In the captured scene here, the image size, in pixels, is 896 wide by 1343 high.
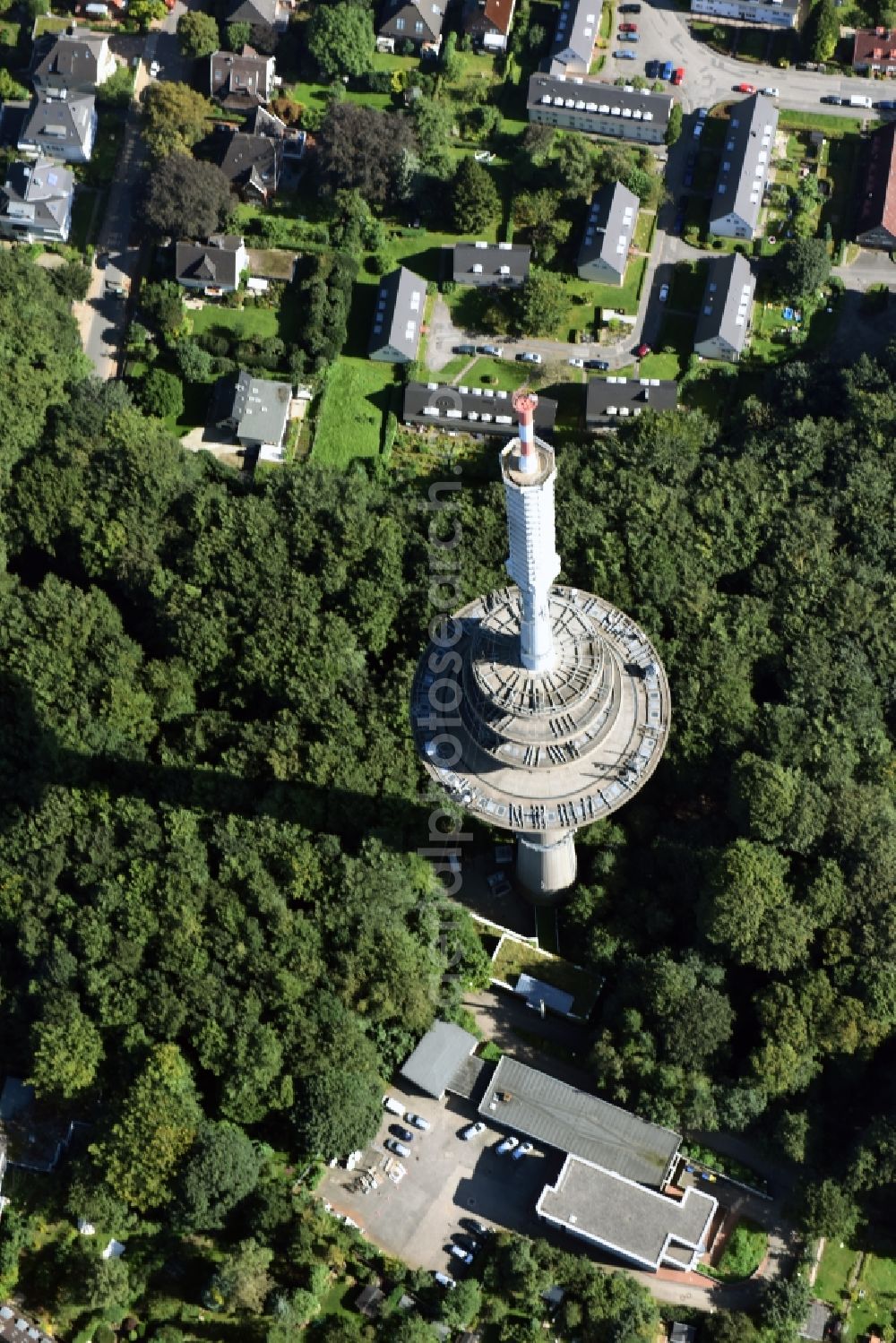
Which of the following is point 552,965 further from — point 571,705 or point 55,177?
point 55,177

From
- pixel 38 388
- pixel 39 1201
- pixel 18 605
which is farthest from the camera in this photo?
pixel 38 388

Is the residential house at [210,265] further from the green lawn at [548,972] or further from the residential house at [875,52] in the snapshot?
the green lawn at [548,972]

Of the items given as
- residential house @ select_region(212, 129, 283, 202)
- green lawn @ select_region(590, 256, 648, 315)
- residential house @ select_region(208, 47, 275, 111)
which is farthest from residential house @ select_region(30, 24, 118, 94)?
green lawn @ select_region(590, 256, 648, 315)

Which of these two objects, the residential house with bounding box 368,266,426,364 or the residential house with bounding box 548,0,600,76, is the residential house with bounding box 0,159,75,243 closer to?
the residential house with bounding box 368,266,426,364

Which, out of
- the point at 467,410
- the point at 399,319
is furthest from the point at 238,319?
the point at 467,410

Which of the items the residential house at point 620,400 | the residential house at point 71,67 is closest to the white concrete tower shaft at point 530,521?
the residential house at point 620,400

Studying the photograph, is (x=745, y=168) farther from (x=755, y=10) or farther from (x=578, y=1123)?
(x=578, y=1123)

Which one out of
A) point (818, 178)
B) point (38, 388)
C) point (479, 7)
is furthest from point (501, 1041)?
point (479, 7)
